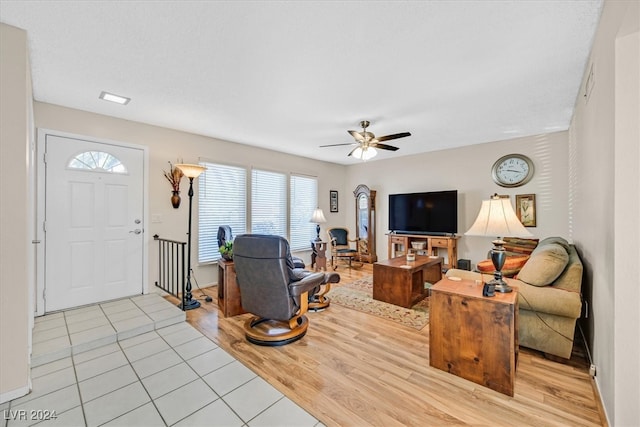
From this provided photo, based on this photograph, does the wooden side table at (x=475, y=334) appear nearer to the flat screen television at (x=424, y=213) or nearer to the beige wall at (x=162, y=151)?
the flat screen television at (x=424, y=213)

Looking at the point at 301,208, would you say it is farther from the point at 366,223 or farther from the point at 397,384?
the point at 397,384

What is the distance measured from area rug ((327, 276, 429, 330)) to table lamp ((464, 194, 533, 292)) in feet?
3.84

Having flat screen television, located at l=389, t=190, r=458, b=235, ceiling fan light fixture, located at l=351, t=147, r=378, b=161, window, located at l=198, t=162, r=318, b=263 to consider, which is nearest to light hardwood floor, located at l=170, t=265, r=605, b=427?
window, located at l=198, t=162, r=318, b=263

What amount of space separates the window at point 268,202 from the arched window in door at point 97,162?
211cm

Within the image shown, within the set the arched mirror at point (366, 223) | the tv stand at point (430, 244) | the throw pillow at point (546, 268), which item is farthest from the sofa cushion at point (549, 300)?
the arched mirror at point (366, 223)

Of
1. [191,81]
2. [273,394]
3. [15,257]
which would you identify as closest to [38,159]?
[15,257]

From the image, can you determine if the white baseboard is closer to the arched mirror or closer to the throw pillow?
the throw pillow

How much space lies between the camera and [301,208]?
614cm

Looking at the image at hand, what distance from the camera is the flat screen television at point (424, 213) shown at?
16.7ft

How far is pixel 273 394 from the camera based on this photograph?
1.86 metres

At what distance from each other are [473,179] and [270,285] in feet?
14.7

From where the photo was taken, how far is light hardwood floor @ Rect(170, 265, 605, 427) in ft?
5.40

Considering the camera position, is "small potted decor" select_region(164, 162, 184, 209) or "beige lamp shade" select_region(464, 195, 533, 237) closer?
"beige lamp shade" select_region(464, 195, 533, 237)

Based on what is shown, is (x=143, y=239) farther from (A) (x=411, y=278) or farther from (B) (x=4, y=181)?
(A) (x=411, y=278)
